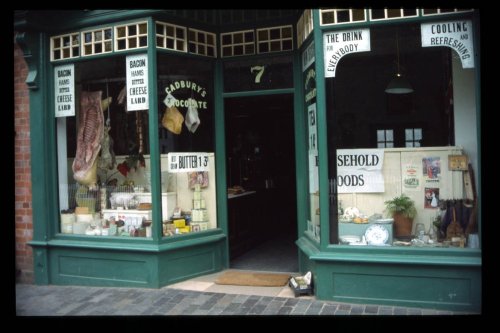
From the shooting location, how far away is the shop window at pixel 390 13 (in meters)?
5.51

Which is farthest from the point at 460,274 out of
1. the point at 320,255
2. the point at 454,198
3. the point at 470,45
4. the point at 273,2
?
the point at 273,2

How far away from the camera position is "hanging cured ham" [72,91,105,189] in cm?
719

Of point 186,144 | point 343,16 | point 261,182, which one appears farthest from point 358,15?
point 261,182

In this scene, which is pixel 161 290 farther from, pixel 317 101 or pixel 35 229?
pixel 317 101

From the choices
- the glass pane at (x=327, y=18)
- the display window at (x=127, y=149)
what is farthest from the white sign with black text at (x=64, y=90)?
the glass pane at (x=327, y=18)

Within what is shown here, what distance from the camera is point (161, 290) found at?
21.0 ft

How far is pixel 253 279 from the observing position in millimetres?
6801

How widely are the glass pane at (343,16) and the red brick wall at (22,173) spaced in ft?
15.8

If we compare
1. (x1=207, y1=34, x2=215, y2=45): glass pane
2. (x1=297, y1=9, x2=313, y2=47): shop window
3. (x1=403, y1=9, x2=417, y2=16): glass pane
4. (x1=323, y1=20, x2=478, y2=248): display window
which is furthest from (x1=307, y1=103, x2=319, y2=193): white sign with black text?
(x1=207, y1=34, x2=215, y2=45): glass pane

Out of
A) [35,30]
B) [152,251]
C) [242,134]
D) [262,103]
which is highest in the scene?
[35,30]

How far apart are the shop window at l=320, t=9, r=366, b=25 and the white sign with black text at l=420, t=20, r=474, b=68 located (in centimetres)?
73

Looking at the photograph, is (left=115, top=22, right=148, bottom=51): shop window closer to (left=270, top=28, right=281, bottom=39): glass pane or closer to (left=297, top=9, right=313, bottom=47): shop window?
(left=270, top=28, right=281, bottom=39): glass pane

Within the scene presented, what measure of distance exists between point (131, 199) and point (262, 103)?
4814 millimetres

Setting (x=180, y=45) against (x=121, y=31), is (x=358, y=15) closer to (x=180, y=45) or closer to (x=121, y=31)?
(x=180, y=45)
